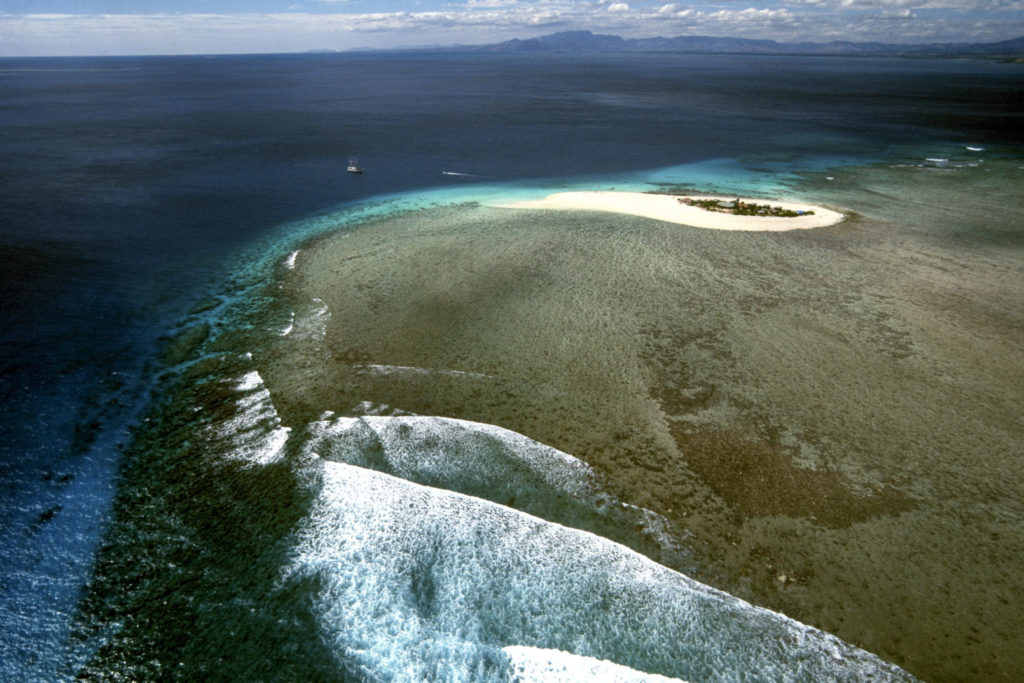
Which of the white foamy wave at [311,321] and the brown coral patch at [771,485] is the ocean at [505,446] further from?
the white foamy wave at [311,321]

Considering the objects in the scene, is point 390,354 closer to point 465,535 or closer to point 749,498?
point 465,535

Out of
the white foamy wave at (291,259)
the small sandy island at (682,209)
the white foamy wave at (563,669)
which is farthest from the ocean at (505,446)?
the small sandy island at (682,209)

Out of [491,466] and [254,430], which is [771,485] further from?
[254,430]

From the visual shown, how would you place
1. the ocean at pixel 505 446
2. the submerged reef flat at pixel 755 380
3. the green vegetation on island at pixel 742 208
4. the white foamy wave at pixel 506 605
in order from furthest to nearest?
the green vegetation on island at pixel 742 208, the submerged reef flat at pixel 755 380, the ocean at pixel 505 446, the white foamy wave at pixel 506 605

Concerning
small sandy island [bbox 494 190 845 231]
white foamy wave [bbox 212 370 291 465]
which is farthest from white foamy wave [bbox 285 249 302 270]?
small sandy island [bbox 494 190 845 231]

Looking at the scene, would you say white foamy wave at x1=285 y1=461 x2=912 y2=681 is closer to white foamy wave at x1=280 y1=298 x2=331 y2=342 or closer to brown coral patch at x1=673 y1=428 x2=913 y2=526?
brown coral patch at x1=673 y1=428 x2=913 y2=526

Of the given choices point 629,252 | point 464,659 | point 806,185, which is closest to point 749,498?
point 464,659
